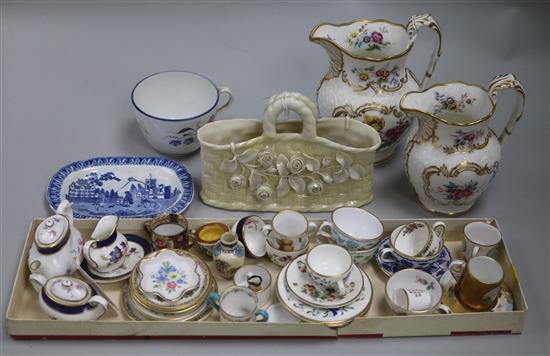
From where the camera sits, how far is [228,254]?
8.32 ft

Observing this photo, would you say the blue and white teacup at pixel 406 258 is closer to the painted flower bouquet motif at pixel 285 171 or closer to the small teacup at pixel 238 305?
the painted flower bouquet motif at pixel 285 171

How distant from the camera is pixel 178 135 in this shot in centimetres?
302

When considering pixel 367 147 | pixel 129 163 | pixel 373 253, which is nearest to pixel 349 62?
Result: pixel 367 147

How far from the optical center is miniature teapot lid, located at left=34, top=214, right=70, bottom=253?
2.42 m

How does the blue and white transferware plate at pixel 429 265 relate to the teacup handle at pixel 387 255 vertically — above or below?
below

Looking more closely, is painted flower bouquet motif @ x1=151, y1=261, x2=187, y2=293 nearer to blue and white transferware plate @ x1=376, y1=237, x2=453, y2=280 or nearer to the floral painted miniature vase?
the floral painted miniature vase

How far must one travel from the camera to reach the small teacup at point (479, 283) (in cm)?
241

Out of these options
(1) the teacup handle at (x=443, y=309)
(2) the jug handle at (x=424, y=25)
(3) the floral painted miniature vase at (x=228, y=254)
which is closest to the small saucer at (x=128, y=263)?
(3) the floral painted miniature vase at (x=228, y=254)

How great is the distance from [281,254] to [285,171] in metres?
0.33

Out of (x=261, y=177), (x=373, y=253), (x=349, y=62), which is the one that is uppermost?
(x=349, y=62)

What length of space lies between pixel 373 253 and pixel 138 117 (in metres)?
1.09

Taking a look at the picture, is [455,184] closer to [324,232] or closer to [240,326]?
[324,232]

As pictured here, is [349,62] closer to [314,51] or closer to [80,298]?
[314,51]

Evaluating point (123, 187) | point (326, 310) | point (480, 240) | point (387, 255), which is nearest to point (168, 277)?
point (326, 310)
